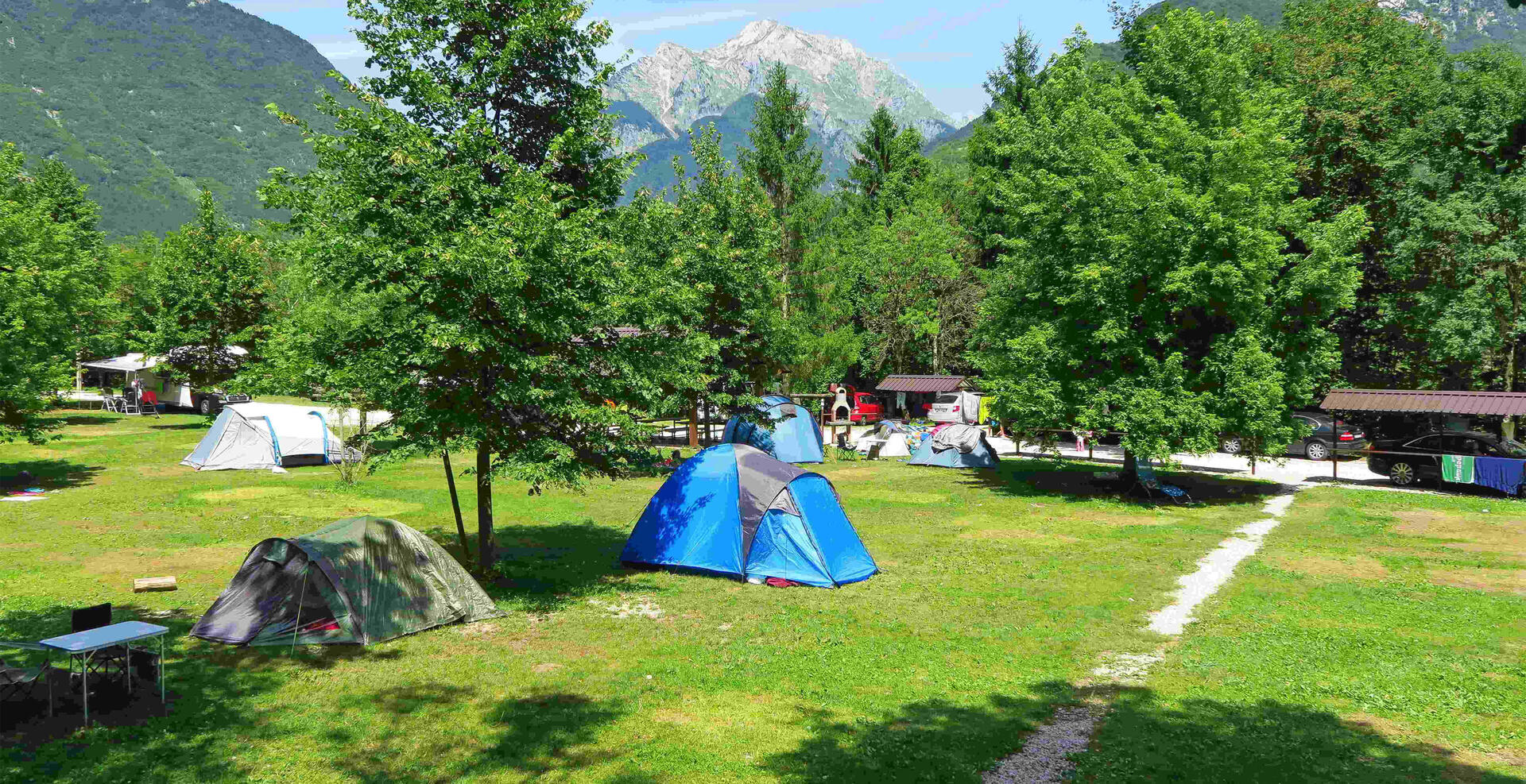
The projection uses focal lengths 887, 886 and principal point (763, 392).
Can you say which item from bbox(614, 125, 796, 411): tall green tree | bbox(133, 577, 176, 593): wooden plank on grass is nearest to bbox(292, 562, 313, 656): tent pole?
bbox(133, 577, 176, 593): wooden plank on grass

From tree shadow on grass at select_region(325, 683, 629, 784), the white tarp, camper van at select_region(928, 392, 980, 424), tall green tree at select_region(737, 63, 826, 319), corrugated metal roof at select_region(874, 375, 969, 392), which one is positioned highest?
tall green tree at select_region(737, 63, 826, 319)

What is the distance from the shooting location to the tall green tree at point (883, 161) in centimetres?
6481

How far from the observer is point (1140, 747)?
27.1 feet

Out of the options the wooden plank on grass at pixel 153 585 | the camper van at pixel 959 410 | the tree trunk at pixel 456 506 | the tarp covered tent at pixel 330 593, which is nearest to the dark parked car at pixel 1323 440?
the camper van at pixel 959 410

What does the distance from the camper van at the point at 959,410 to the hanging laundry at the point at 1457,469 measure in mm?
18758

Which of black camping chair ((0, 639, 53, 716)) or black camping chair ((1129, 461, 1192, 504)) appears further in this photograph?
black camping chair ((1129, 461, 1192, 504))

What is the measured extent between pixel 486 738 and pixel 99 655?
4.25m

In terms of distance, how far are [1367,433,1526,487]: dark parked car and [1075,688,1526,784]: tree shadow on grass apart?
69.1ft

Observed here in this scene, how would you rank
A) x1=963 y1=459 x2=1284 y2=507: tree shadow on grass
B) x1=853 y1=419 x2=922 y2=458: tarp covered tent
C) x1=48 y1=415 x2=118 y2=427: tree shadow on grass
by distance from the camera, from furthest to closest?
x1=48 y1=415 x2=118 y2=427: tree shadow on grass < x1=853 y1=419 x2=922 y2=458: tarp covered tent < x1=963 y1=459 x2=1284 y2=507: tree shadow on grass

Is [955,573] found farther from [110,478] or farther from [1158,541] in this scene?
[110,478]

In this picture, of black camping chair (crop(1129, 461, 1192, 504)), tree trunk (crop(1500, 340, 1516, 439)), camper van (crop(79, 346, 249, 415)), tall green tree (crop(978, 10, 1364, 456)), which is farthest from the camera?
camper van (crop(79, 346, 249, 415))

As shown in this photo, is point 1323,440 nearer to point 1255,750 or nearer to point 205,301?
point 1255,750

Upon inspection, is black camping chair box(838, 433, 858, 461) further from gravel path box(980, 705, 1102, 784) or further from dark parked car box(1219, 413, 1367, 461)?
gravel path box(980, 705, 1102, 784)

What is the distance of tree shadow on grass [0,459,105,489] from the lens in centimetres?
2339
